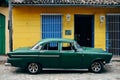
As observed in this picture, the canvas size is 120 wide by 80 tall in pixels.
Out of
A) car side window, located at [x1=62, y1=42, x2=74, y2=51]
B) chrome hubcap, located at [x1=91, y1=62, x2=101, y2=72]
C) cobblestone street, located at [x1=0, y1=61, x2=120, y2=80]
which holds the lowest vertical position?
cobblestone street, located at [x1=0, y1=61, x2=120, y2=80]

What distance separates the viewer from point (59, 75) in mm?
15102

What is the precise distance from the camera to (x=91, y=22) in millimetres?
20922

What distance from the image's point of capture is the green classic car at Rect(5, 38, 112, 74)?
50.1 feet

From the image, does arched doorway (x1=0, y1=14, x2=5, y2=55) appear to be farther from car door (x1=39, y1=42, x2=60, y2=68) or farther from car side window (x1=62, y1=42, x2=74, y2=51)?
car side window (x1=62, y1=42, x2=74, y2=51)

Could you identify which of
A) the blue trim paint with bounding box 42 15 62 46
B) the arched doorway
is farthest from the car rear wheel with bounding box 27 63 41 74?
the arched doorway

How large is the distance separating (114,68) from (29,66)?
435 cm

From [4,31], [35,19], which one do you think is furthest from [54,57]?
[4,31]

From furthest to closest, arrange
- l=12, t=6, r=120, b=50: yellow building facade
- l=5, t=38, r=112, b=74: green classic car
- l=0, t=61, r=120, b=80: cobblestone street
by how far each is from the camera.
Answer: l=12, t=6, r=120, b=50: yellow building facade
l=5, t=38, r=112, b=74: green classic car
l=0, t=61, r=120, b=80: cobblestone street

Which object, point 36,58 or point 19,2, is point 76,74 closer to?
point 36,58

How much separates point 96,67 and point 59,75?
1.80m

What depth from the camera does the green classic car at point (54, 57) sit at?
601 inches

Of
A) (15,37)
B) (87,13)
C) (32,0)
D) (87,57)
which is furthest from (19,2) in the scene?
(87,57)

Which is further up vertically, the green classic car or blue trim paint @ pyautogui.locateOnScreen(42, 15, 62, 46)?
blue trim paint @ pyautogui.locateOnScreen(42, 15, 62, 46)

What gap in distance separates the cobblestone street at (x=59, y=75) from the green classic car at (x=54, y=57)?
0.32 metres
